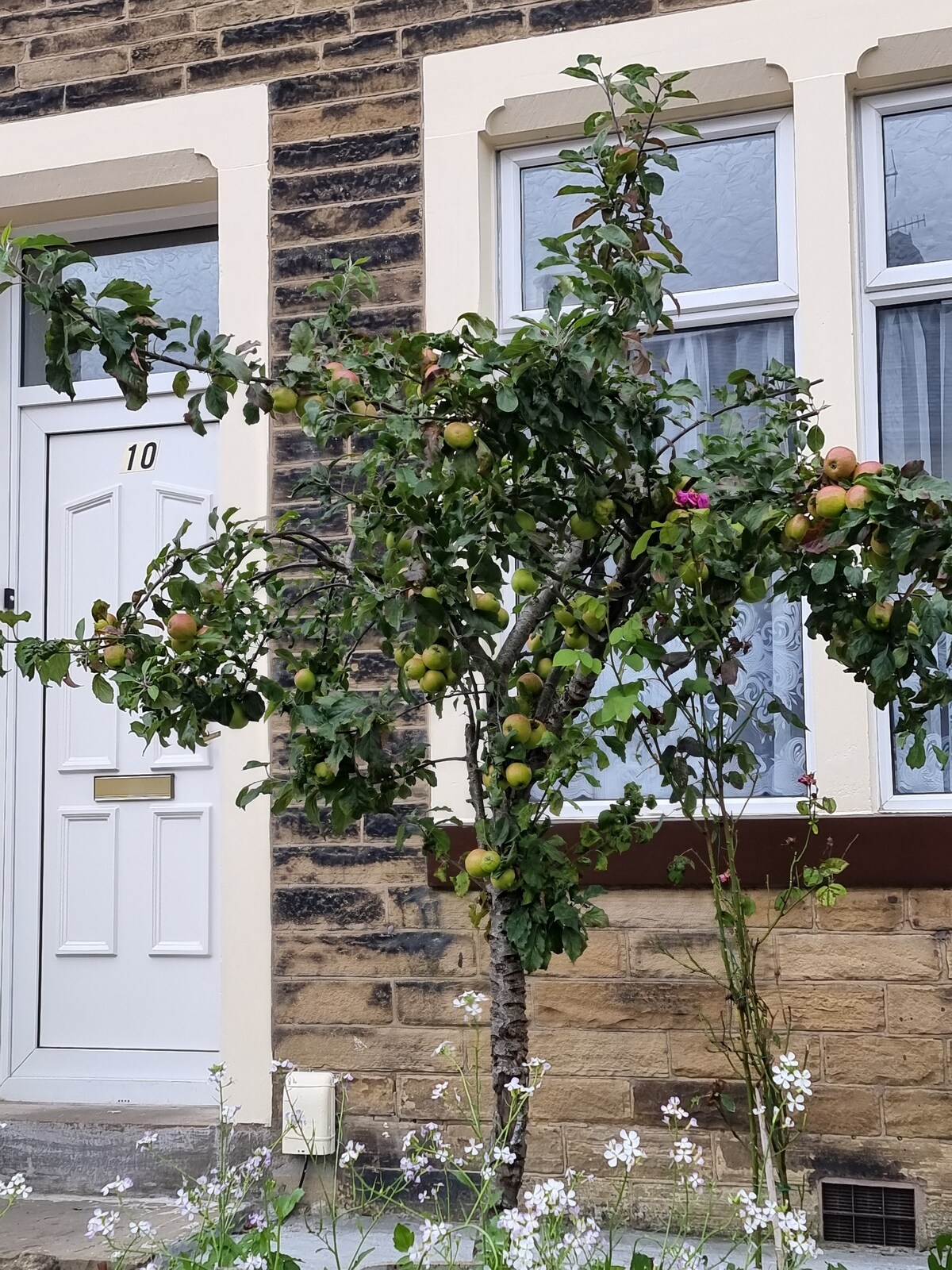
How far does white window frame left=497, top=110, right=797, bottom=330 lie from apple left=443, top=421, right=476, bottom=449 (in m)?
2.04

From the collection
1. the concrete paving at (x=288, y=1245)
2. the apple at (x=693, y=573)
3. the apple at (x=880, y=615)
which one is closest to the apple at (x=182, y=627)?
the apple at (x=693, y=573)

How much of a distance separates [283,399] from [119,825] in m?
2.79

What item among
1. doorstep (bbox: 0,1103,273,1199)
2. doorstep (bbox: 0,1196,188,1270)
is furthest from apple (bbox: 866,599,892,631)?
doorstep (bbox: 0,1103,273,1199)

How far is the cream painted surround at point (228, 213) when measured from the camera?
4535 mm

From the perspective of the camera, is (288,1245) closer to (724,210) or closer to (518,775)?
(518,775)

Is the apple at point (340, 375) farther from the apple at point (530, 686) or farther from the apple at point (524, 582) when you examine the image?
the apple at point (530, 686)

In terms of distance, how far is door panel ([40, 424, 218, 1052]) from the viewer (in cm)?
494

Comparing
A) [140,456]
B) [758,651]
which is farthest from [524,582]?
[140,456]

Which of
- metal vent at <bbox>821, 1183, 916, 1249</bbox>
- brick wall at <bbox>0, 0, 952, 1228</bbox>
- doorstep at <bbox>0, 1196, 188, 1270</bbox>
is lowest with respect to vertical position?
doorstep at <bbox>0, 1196, 188, 1270</bbox>

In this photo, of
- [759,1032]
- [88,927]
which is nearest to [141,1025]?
[88,927]

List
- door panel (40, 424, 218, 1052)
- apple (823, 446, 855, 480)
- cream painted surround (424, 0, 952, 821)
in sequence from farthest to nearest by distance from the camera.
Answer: door panel (40, 424, 218, 1052), cream painted surround (424, 0, 952, 821), apple (823, 446, 855, 480)

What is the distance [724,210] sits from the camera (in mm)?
4469

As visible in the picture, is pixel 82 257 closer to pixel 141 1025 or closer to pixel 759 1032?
pixel 759 1032

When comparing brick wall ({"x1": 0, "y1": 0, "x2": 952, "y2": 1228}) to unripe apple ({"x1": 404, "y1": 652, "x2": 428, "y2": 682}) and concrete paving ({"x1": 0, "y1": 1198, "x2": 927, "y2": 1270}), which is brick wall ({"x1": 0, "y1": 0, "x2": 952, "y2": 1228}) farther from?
unripe apple ({"x1": 404, "y1": 652, "x2": 428, "y2": 682})
